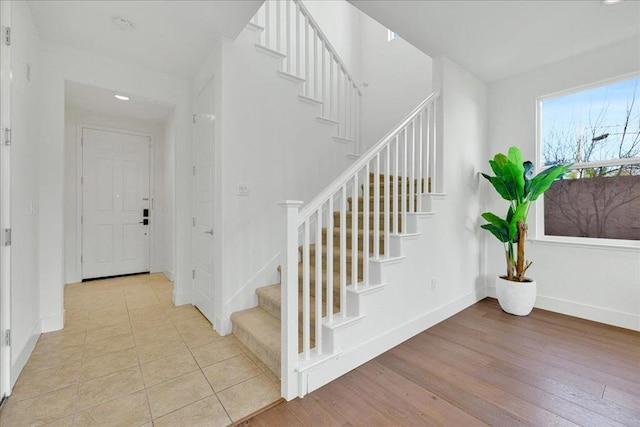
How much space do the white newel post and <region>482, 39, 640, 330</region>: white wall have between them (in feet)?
9.61

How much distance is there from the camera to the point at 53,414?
157 cm

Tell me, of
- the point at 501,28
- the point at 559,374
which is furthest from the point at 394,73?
the point at 559,374

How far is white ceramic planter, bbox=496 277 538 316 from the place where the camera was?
9.56ft

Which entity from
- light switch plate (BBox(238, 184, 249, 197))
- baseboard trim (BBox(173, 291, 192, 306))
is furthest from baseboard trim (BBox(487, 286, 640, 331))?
baseboard trim (BBox(173, 291, 192, 306))

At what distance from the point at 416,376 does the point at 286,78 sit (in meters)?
2.89

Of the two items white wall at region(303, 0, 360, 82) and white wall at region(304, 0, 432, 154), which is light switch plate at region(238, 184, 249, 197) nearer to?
white wall at region(304, 0, 432, 154)

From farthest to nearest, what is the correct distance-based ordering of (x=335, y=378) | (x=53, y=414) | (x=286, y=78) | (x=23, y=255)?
(x=286, y=78) → (x=23, y=255) → (x=335, y=378) → (x=53, y=414)

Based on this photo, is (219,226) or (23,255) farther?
(219,226)

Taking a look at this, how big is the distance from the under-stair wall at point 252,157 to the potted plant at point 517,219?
2030mm

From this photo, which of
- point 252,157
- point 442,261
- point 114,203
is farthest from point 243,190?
point 114,203

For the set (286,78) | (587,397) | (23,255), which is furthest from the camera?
(286,78)

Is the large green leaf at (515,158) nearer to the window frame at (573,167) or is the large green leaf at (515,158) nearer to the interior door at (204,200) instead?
the window frame at (573,167)

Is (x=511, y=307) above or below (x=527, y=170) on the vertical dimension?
below

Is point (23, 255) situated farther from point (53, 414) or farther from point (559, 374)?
point (559, 374)
